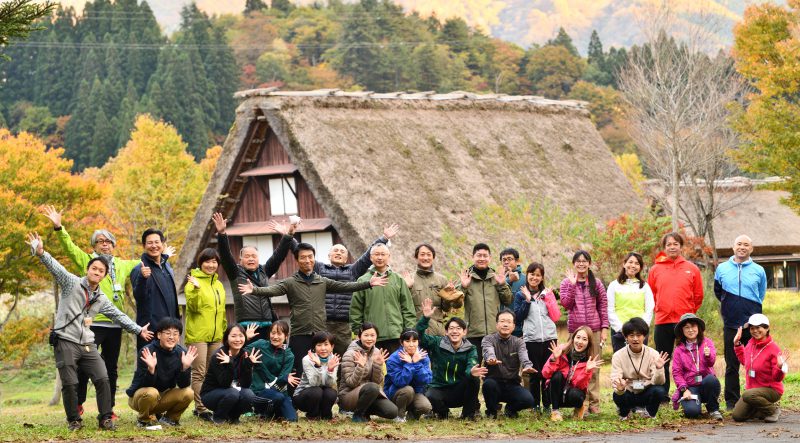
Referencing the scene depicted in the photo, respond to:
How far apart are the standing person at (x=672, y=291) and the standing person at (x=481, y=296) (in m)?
1.68

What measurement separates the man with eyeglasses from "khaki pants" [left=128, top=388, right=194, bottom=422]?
1.60 feet

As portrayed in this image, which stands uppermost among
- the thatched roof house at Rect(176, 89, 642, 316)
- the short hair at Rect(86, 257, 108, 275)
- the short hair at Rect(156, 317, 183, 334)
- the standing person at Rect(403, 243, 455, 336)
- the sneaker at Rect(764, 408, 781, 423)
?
the thatched roof house at Rect(176, 89, 642, 316)

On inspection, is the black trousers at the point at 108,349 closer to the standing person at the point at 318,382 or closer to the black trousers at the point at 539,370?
the standing person at the point at 318,382

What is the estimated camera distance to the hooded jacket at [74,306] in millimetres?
11062

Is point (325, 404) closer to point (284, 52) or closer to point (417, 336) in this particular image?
point (417, 336)

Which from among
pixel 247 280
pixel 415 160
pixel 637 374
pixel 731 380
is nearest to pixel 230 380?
pixel 247 280

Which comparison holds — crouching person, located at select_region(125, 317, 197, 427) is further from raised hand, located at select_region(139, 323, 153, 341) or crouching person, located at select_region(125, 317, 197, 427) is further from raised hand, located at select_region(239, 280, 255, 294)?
raised hand, located at select_region(239, 280, 255, 294)

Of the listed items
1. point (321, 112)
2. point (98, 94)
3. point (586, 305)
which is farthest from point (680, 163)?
point (98, 94)

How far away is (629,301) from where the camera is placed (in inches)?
497

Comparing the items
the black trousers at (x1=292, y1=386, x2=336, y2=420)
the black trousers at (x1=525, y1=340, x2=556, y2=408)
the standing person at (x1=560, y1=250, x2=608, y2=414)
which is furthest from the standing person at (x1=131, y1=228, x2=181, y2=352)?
the standing person at (x1=560, y1=250, x2=608, y2=414)

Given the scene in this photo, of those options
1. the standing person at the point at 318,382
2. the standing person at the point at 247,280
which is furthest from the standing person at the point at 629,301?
the standing person at the point at 247,280

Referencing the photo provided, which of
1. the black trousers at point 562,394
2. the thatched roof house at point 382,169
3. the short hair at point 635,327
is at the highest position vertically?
the thatched roof house at point 382,169

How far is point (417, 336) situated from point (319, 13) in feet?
308

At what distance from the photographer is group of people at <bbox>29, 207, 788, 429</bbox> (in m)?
11.4
